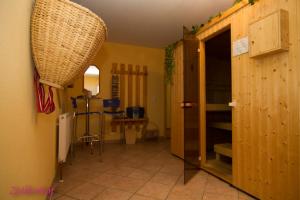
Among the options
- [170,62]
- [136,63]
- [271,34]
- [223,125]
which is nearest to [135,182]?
[223,125]

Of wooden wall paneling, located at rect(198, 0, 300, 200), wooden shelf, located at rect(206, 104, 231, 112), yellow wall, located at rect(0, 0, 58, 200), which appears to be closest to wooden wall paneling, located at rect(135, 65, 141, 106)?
wooden shelf, located at rect(206, 104, 231, 112)

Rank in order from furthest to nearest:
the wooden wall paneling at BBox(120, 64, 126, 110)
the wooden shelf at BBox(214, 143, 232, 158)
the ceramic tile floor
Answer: the wooden wall paneling at BBox(120, 64, 126, 110) → the wooden shelf at BBox(214, 143, 232, 158) → the ceramic tile floor

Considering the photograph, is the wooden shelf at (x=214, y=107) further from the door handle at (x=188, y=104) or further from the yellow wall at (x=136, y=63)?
the yellow wall at (x=136, y=63)

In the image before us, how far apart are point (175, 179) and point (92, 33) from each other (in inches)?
84.8

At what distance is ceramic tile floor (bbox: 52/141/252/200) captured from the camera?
208cm

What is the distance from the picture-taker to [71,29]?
966 mm

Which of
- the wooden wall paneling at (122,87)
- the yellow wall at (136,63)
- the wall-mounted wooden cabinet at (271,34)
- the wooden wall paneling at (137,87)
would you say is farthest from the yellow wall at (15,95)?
the wooden wall paneling at (137,87)

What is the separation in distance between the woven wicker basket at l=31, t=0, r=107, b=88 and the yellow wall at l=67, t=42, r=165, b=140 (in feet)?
12.8

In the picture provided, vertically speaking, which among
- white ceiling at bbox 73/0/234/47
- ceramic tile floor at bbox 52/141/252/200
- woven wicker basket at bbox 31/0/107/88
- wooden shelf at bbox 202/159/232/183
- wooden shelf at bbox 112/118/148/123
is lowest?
ceramic tile floor at bbox 52/141/252/200

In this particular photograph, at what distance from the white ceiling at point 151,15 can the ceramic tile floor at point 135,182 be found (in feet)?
8.50

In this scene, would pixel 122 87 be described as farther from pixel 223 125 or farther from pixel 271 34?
pixel 271 34

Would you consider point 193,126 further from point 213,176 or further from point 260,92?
point 260,92

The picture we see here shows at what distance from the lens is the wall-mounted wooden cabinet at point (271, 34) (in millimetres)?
1689

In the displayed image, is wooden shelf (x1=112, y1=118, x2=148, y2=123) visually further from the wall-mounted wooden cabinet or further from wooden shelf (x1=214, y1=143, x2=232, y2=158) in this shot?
the wall-mounted wooden cabinet
